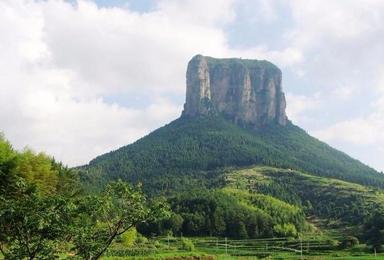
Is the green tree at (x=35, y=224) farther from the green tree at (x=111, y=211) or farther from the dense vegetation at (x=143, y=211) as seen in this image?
the green tree at (x=111, y=211)

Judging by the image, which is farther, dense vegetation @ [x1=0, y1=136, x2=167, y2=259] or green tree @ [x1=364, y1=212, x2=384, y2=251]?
green tree @ [x1=364, y1=212, x2=384, y2=251]

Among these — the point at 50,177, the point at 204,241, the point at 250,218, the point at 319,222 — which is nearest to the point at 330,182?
the point at 319,222

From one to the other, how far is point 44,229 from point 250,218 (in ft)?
382

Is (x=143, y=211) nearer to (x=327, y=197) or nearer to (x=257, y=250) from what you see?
(x=257, y=250)

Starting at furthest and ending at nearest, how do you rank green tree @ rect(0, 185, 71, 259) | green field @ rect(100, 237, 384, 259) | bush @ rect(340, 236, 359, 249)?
bush @ rect(340, 236, 359, 249) → green field @ rect(100, 237, 384, 259) → green tree @ rect(0, 185, 71, 259)

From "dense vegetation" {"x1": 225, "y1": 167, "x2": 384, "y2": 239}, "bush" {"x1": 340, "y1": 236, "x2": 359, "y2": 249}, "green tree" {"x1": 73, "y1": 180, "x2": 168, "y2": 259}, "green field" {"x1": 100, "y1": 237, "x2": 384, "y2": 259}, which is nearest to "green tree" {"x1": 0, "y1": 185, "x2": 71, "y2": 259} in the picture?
"green tree" {"x1": 73, "y1": 180, "x2": 168, "y2": 259}

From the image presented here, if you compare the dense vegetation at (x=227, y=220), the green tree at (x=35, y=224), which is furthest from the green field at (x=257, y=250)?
the green tree at (x=35, y=224)

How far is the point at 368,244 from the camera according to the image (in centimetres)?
9262

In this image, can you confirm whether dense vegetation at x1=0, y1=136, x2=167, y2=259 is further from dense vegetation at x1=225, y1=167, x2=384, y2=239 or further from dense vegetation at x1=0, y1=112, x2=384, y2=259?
dense vegetation at x1=225, y1=167, x2=384, y2=239

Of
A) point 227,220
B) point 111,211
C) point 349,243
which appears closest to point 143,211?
point 111,211

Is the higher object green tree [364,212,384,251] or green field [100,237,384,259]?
green tree [364,212,384,251]

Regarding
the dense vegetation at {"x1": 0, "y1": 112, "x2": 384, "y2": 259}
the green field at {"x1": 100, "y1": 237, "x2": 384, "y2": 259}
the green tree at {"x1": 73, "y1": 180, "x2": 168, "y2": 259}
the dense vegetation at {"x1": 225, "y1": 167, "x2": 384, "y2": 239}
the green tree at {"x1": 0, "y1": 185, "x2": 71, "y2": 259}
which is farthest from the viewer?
the dense vegetation at {"x1": 225, "y1": 167, "x2": 384, "y2": 239}

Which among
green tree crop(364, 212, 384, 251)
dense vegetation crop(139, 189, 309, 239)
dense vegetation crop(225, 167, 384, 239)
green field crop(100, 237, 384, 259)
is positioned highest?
dense vegetation crop(225, 167, 384, 239)

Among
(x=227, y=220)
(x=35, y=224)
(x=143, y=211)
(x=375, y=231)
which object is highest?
(x=227, y=220)
